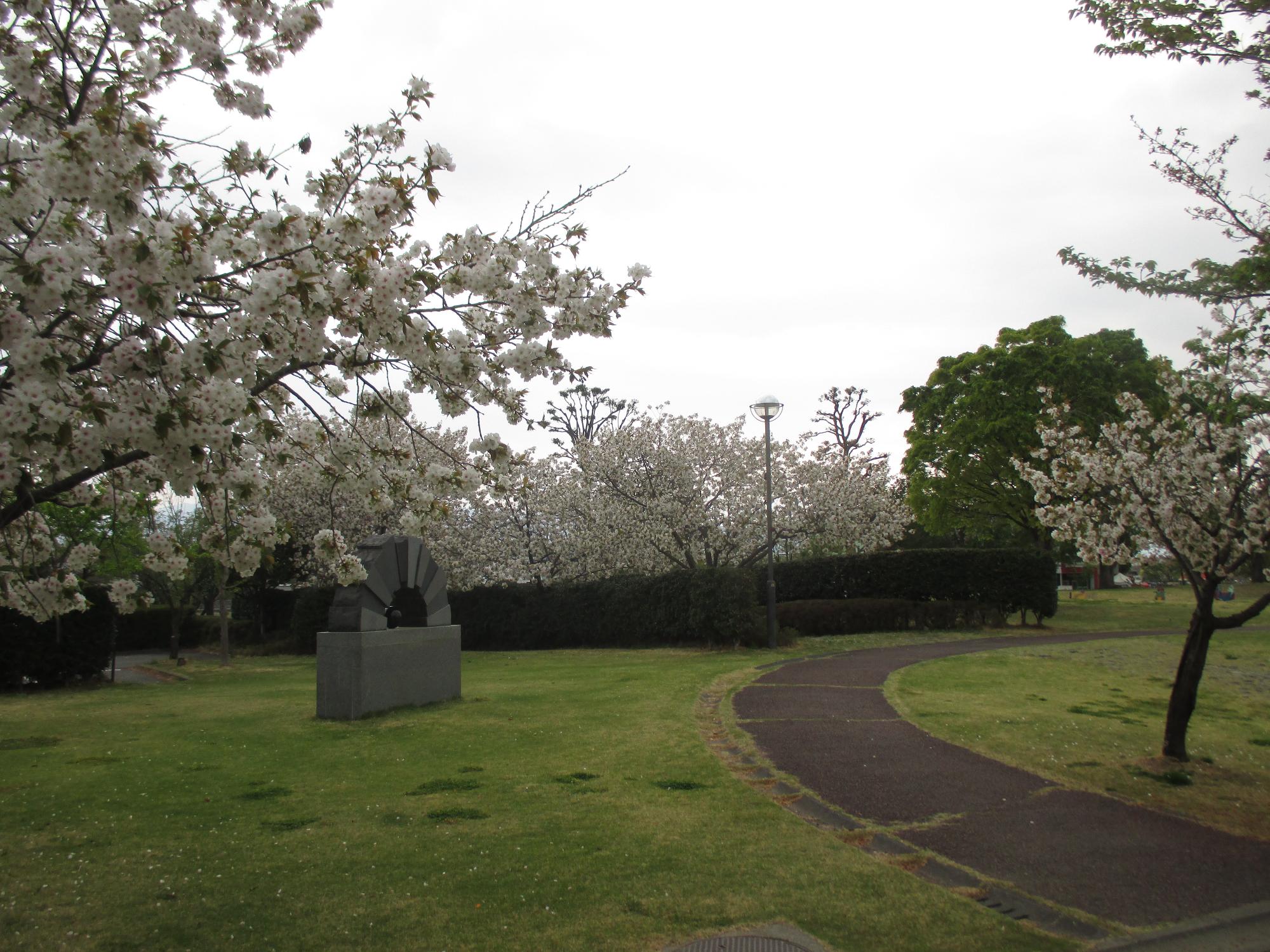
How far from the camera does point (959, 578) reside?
24.0 meters

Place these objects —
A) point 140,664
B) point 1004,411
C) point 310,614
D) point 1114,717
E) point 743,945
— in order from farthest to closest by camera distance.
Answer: point 1004,411
point 310,614
point 140,664
point 1114,717
point 743,945

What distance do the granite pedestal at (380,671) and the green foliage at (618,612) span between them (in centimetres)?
934

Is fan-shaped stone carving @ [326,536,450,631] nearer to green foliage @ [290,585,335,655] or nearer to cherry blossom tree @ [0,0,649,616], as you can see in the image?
cherry blossom tree @ [0,0,649,616]

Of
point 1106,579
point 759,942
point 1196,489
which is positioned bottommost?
point 1106,579

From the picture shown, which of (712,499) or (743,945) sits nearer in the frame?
(743,945)

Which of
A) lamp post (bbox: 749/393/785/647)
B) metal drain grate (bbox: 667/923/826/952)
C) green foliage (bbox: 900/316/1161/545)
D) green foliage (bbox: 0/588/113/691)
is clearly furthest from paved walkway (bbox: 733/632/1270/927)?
green foliage (bbox: 900/316/1161/545)

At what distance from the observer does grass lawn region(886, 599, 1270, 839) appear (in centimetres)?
684

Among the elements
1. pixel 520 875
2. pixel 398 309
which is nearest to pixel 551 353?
pixel 398 309

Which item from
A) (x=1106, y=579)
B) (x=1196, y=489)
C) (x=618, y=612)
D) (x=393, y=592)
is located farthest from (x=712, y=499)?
(x=1106, y=579)

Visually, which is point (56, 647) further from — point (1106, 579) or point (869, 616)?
point (1106, 579)

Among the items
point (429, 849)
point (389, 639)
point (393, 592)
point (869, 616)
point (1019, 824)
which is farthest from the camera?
point (869, 616)

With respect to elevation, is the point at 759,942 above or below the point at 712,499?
below

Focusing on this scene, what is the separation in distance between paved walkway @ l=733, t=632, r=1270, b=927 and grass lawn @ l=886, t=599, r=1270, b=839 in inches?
17.9

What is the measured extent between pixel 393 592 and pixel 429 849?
23.7 ft
